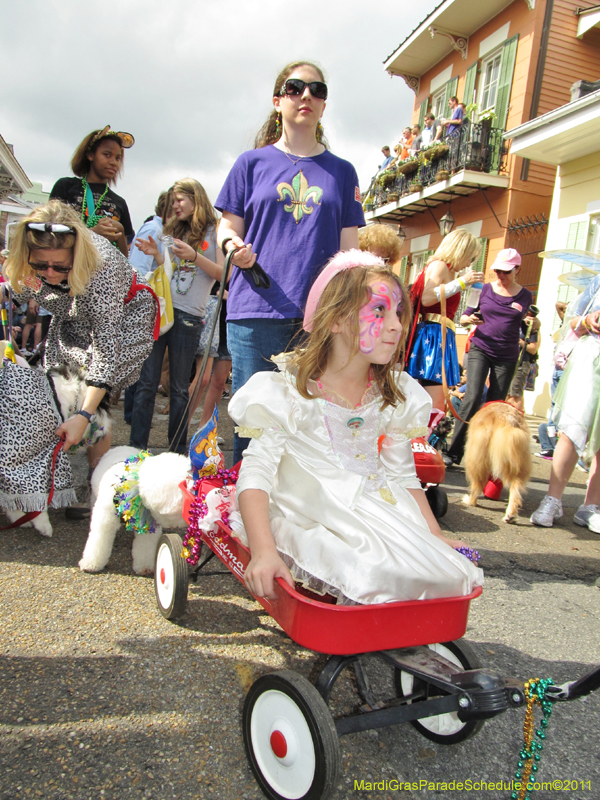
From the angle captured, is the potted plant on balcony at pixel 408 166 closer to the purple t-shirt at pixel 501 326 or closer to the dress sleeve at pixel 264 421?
the purple t-shirt at pixel 501 326

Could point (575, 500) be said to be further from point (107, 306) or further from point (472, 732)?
point (107, 306)

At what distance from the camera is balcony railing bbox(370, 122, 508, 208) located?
39.0 ft

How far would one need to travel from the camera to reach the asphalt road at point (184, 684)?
1535mm

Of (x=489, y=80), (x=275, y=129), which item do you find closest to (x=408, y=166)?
(x=489, y=80)

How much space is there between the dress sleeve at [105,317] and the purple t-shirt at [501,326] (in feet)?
10.8

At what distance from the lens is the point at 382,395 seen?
7.07 ft

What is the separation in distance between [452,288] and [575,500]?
2.54 m

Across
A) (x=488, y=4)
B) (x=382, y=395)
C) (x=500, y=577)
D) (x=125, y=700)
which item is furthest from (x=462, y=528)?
(x=488, y=4)

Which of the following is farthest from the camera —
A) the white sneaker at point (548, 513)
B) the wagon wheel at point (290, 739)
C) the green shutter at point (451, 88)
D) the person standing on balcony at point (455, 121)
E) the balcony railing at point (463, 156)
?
the green shutter at point (451, 88)

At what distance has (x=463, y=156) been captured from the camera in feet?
39.4

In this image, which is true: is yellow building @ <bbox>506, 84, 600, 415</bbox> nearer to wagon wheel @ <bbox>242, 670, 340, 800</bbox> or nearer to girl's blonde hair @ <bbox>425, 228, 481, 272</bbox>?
girl's blonde hair @ <bbox>425, 228, 481, 272</bbox>

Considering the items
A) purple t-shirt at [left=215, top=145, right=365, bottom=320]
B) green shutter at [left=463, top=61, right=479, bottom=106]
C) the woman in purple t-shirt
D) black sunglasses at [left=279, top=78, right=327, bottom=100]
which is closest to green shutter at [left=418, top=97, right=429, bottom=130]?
green shutter at [left=463, top=61, right=479, bottom=106]

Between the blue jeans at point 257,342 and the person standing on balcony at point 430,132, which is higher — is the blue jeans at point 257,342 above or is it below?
below

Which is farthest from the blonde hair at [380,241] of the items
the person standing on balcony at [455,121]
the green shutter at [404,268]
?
the green shutter at [404,268]
